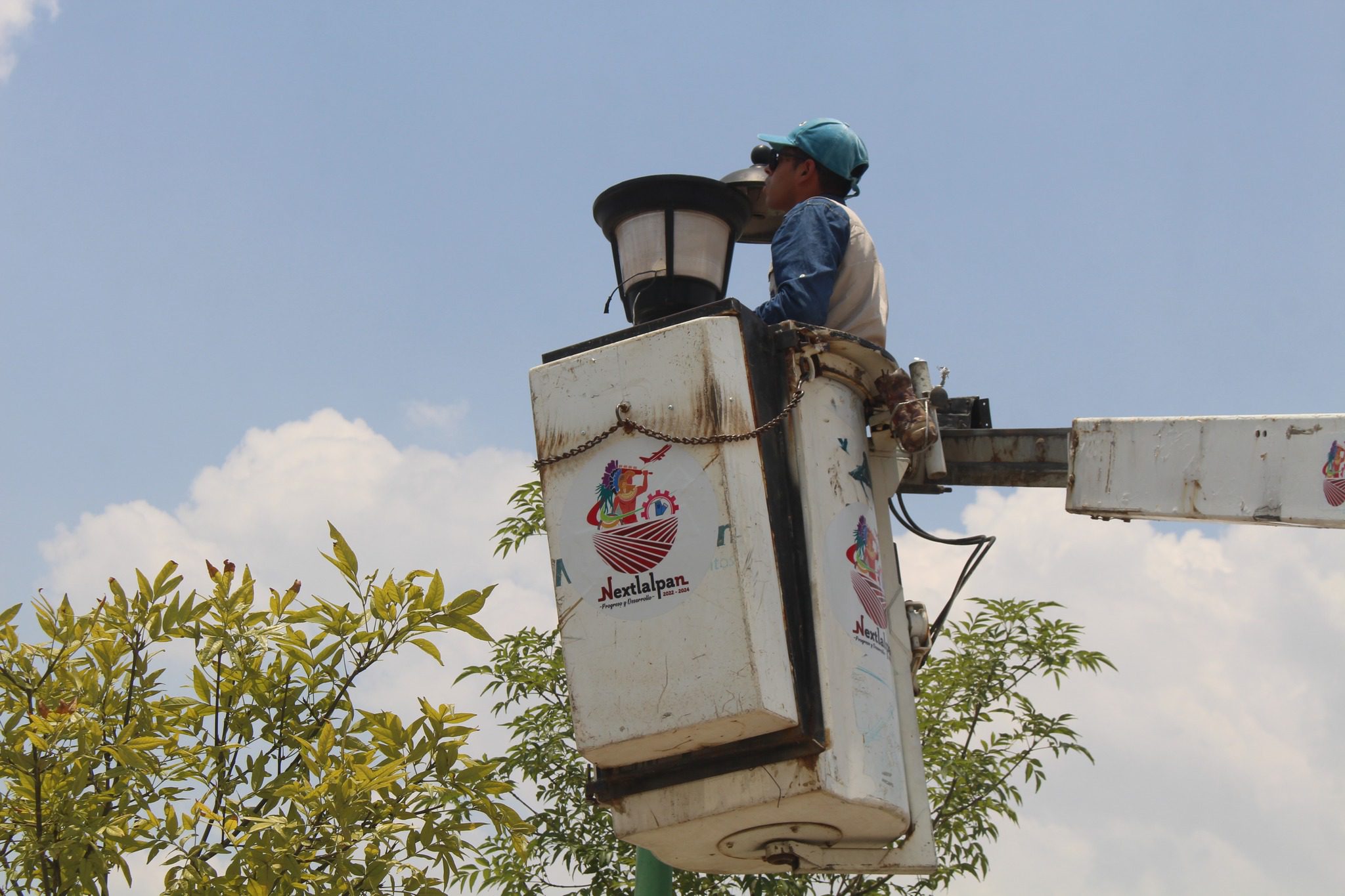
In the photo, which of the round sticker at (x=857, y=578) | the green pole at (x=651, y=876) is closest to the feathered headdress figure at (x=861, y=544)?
the round sticker at (x=857, y=578)

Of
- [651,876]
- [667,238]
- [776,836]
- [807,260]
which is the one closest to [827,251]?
[807,260]

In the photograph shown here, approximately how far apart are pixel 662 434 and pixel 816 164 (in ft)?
4.70

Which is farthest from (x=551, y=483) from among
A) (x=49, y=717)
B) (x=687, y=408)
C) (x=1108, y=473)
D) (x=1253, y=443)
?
(x=1253, y=443)

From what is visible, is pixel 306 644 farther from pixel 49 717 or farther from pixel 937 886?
pixel 937 886

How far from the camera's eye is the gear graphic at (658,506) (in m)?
3.82

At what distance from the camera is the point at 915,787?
13.6ft

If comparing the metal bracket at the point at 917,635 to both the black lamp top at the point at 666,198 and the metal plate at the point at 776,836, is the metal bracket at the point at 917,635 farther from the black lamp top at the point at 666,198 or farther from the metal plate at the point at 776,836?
the black lamp top at the point at 666,198

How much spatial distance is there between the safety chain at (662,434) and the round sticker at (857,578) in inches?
13.2

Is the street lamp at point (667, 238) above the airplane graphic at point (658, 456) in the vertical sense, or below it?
above

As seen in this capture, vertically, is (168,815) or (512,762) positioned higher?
(512,762)

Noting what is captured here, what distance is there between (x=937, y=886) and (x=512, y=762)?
2.29m

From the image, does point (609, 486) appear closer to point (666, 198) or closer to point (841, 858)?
point (666, 198)

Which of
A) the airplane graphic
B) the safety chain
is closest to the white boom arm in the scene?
the safety chain

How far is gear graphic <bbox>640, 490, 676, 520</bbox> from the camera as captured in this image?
3.82 m
